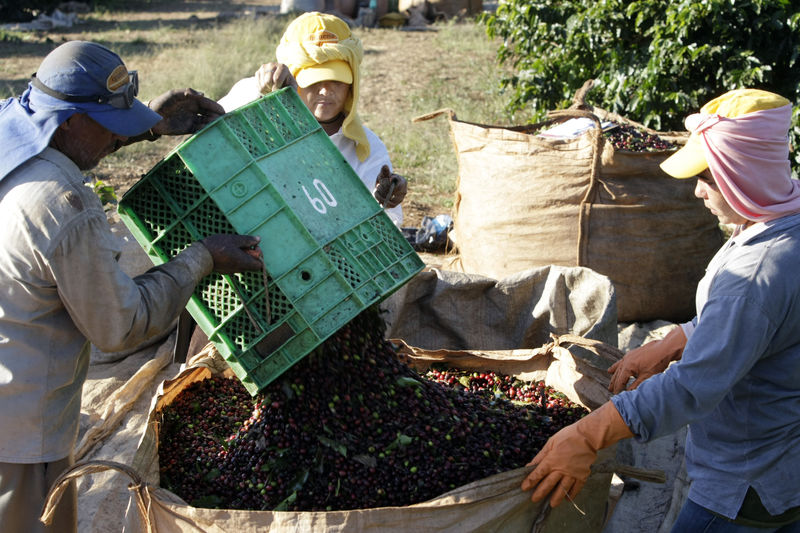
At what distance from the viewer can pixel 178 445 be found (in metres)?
2.45

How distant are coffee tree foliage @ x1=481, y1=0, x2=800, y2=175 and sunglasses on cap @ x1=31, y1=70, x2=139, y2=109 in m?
3.88

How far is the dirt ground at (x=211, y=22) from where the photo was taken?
23.4 ft

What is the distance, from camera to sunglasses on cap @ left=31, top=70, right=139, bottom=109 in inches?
73.0

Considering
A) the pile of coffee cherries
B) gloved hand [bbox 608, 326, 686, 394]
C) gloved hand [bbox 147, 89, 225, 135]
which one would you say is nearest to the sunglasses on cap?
gloved hand [bbox 147, 89, 225, 135]

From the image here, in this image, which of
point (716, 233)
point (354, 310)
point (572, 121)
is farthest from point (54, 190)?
point (716, 233)

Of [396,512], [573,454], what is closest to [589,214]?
[573,454]

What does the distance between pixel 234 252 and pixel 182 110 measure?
2.09 ft

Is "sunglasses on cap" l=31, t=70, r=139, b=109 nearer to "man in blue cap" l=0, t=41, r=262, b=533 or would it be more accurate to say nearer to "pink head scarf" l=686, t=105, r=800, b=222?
"man in blue cap" l=0, t=41, r=262, b=533

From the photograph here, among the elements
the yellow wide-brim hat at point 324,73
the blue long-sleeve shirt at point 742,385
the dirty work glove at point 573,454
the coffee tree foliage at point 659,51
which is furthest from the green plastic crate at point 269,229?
the coffee tree foliage at point 659,51

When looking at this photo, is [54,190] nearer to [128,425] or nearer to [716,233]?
[128,425]

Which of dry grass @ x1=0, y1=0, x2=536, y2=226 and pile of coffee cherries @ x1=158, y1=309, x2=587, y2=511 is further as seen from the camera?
dry grass @ x1=0, y1=0, x2=536, y2=226

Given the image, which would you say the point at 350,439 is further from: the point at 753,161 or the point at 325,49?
the point at 325,49

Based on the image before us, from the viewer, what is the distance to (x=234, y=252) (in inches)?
74.7

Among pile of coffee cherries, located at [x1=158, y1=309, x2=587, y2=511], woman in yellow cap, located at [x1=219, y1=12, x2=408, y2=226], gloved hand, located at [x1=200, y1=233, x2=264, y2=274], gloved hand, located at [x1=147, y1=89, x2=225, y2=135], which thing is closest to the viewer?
gloved hand, located at [x1=200, y1=233, x2=264, y2=274]
